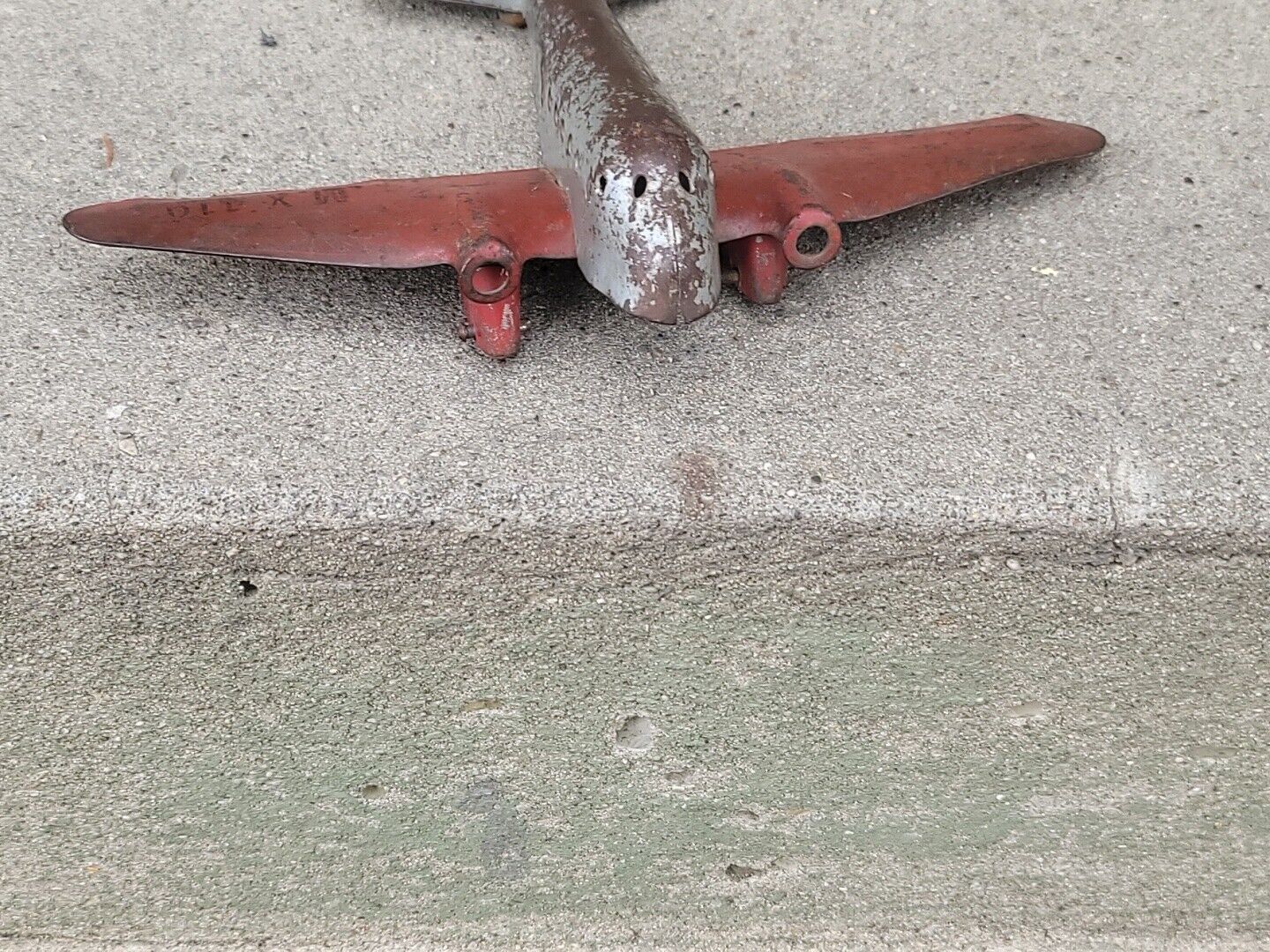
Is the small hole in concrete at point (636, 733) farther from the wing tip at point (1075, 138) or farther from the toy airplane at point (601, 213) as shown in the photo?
the wing tip at point (1075, 138)

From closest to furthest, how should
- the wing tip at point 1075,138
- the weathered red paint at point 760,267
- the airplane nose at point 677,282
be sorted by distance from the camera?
the airplane nose at point 677,282 → the weathered red paint at point 760,267 → the wing tip at point 1075,138

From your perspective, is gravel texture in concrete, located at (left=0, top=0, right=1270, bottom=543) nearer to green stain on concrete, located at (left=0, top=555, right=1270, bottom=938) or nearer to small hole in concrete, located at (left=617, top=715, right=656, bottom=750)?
green stain on concrete, located at (left=0, top=555, right=1270, bottom=938)

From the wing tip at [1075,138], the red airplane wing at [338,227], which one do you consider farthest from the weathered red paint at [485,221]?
the wing tip at [1075,138]

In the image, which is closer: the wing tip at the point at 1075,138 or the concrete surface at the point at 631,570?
the concrete surface at the point at 631,570

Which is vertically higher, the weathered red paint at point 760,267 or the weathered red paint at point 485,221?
the weathered red paint at point 485,221

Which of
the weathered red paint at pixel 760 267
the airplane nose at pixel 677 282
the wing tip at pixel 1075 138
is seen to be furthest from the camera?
the wing tip at pixel 1075 138

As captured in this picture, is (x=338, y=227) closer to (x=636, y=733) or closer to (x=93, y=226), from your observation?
(x=93, y=226)
